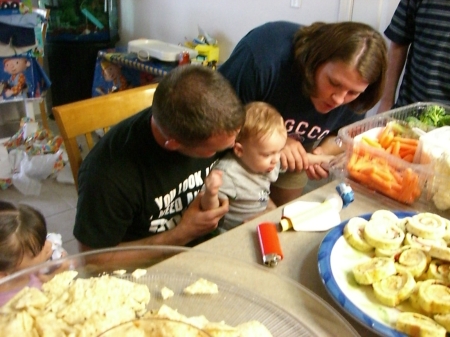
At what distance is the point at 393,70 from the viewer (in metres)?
2.02

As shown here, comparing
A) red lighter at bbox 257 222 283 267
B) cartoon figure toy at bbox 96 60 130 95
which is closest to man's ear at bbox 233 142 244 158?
red lighter at bbox 257 222 283 267

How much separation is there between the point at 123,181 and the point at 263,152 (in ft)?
1.28

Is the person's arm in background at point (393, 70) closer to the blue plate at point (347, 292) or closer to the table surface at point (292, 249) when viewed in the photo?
the table surface at point (292, 249)

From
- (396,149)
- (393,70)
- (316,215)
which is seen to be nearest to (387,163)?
(396,149)

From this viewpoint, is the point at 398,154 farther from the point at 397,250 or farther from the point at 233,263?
the point at 233,263

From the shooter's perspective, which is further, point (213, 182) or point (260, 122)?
point (260, 122)

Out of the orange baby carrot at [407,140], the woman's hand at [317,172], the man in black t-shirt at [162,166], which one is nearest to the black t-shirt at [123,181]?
the man in black t-shirt at [162,166]

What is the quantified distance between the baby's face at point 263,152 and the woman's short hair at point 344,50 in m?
0.20

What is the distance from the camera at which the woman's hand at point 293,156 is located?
1.36 m

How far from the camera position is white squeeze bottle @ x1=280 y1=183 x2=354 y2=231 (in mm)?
916

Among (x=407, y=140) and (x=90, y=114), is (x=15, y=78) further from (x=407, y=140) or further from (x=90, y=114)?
(x=407, y=140)

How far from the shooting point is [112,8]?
3512 mm

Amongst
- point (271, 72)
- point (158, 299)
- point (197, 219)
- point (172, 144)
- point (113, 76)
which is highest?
point (271, 72)

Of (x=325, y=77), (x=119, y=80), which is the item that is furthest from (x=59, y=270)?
(x=119, y=80)
